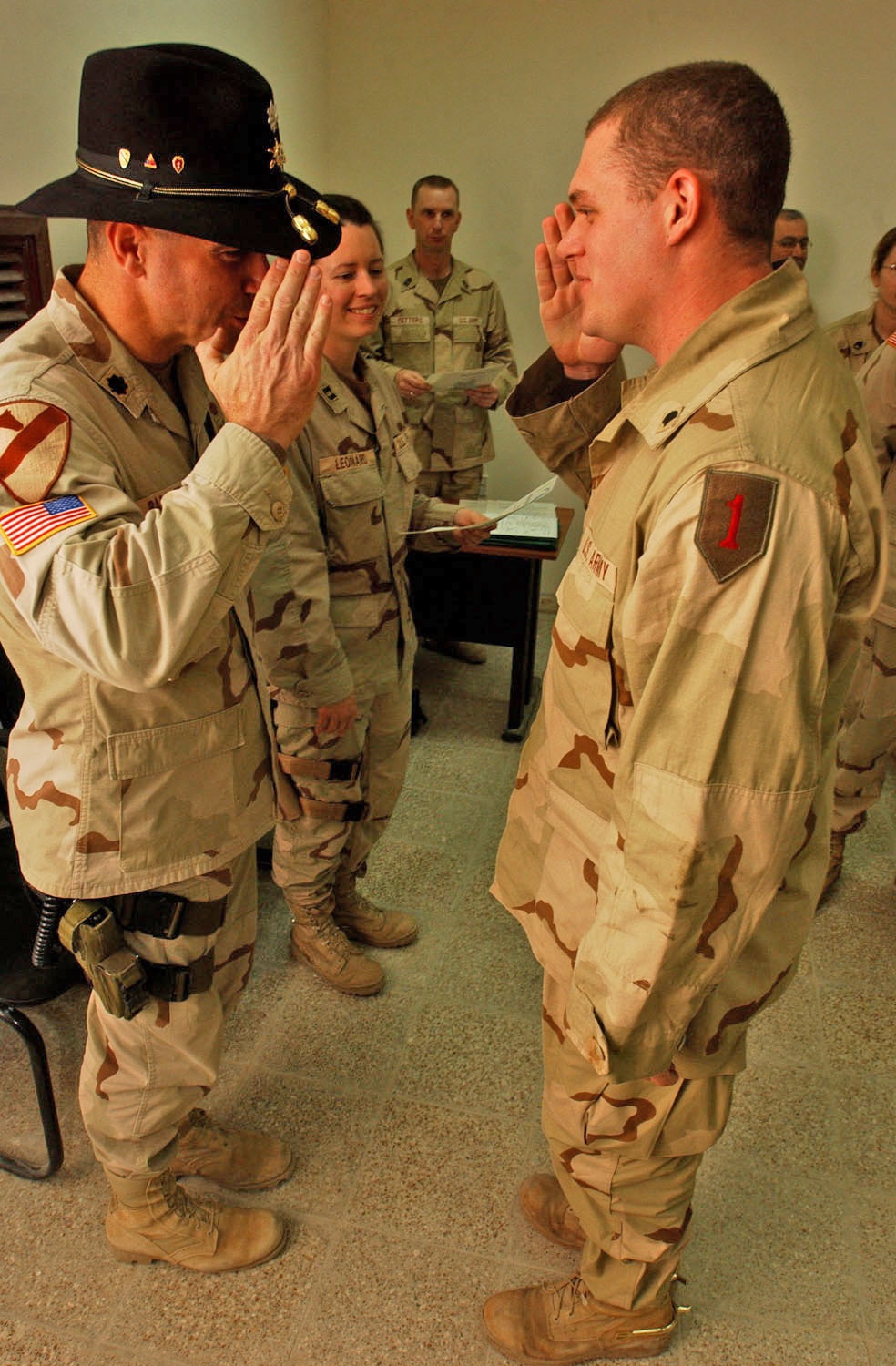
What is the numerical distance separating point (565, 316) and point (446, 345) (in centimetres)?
294

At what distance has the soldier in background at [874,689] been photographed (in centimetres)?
236

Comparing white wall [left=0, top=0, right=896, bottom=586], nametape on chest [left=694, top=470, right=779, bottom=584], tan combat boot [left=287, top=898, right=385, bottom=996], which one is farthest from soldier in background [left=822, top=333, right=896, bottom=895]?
white wall [left=0, top=0, right=896, bottom=586]

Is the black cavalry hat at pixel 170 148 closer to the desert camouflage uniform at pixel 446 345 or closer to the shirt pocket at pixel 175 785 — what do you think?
the shirt pocket at pixel 175 785

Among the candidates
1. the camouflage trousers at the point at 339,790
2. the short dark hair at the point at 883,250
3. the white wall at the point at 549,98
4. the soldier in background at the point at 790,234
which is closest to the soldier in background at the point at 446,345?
the white wall at the point at 549,98

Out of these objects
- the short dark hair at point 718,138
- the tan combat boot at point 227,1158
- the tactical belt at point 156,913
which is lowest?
the tan combat boot at point 227,1158

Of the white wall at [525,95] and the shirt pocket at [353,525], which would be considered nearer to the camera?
the shirt pocket at [353,525]

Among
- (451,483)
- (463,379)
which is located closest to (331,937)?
(463,379)

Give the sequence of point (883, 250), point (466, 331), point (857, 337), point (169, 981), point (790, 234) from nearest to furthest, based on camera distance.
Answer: point (169, 981) → point (883, 250) → point (857, 337) → point (790, 234) → point (466, 331)

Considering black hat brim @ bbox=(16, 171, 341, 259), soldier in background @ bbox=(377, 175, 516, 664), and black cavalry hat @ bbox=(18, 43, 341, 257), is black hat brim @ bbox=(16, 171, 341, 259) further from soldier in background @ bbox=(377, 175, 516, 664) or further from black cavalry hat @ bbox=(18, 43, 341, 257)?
soldier in background @ bbox=(377, 175, 516, 664)

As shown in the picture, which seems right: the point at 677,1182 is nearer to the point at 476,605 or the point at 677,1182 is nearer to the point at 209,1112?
the point at 209,1112

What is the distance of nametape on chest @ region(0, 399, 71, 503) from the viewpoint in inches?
41.6

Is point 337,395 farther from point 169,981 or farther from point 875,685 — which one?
point 875,685

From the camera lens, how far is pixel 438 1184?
1.75 m

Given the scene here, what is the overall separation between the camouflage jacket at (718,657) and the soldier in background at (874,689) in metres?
1.42
